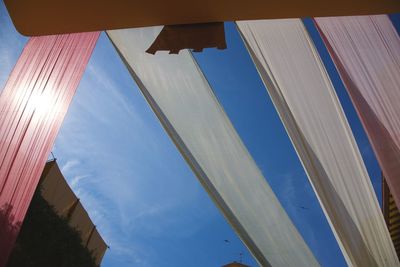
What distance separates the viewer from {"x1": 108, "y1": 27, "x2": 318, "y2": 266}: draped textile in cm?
258

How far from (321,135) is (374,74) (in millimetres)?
620

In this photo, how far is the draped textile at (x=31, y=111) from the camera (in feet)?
6.48

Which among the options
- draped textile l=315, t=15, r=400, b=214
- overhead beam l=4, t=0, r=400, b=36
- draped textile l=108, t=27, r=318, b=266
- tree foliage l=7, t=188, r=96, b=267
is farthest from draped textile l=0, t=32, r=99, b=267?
tree foliage l=7, t=188, r=96, b=267

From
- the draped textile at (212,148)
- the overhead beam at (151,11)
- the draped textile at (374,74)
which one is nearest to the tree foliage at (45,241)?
the draped textile at (212,148)

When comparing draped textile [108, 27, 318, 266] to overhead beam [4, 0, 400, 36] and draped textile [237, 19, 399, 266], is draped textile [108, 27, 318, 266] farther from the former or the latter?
overhead beam [4, 0, 400, 36]

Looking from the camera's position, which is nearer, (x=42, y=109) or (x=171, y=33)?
(x=171, y=33)

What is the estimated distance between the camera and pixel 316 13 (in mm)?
1726

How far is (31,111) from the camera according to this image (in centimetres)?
226

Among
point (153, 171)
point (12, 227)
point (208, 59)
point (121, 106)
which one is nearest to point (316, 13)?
point (12, 227)

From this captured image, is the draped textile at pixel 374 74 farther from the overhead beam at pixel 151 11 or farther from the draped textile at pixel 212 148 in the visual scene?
the draped textile at pixel 212 148

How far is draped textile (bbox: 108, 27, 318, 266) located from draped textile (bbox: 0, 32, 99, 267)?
1.57 feet

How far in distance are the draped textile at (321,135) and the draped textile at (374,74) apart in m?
0.26

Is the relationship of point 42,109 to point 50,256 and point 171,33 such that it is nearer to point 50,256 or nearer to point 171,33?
point 171,33

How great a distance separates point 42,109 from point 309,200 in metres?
8.24
